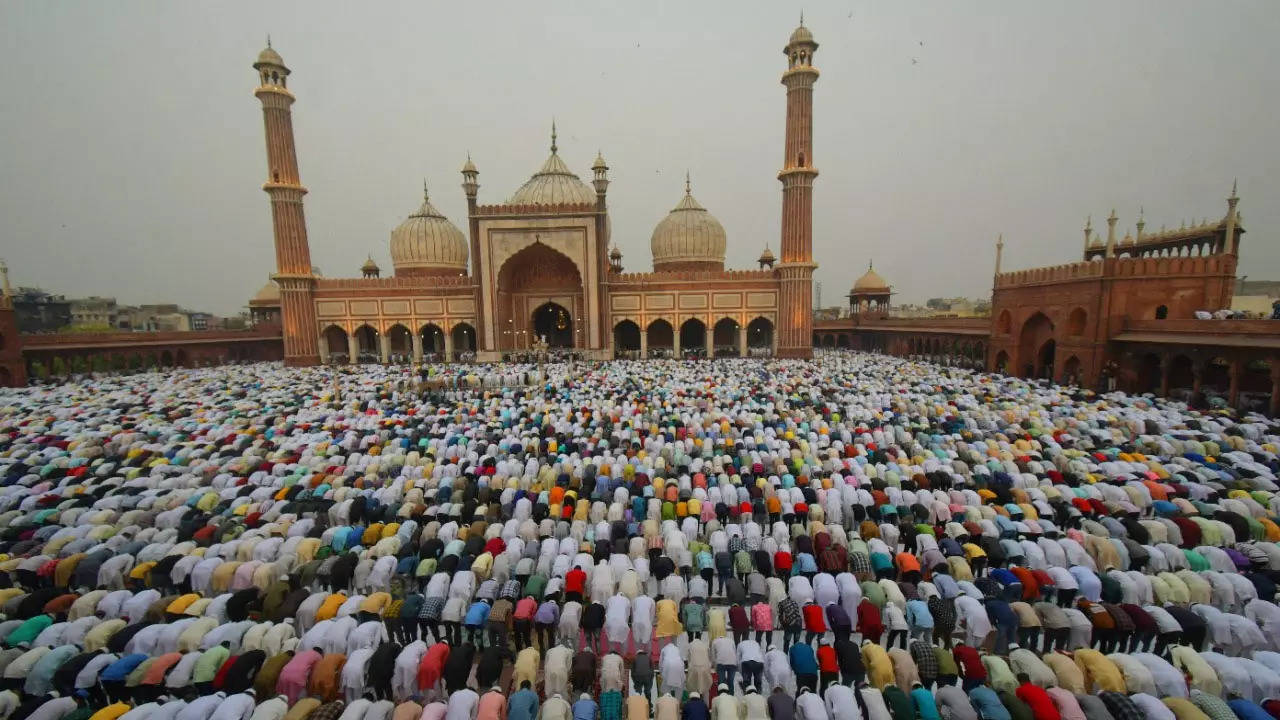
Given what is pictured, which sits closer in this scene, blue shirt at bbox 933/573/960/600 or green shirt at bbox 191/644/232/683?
green shirt at bbox 191/644/232/683

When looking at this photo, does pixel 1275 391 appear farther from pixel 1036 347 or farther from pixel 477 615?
pixel 477 615

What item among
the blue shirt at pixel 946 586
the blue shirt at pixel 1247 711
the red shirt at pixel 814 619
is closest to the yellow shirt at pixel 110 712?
the red shirt at pixel 814 619

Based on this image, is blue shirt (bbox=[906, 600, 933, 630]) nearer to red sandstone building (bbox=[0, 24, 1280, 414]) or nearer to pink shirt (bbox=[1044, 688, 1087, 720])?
pink shirt (bbox=[1044, 688, 1087, 720])

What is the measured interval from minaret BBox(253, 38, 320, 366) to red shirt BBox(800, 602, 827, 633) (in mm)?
32134

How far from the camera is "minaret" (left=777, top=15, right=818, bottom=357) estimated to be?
2780 cm

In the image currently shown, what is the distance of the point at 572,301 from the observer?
32.3m

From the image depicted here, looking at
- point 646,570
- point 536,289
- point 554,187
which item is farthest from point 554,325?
point 646,570

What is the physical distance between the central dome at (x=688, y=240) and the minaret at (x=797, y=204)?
19.3 ft

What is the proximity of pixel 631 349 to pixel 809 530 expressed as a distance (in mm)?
26730

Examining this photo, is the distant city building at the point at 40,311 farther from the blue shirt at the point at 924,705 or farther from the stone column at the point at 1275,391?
the stone column at the point at 1275,391

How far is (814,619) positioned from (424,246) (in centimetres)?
3463

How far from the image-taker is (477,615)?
591cm

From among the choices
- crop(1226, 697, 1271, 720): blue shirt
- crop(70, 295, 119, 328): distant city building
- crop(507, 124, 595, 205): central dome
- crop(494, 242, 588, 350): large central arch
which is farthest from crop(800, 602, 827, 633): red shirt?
crop(70, 295, 119, 328): distant city building

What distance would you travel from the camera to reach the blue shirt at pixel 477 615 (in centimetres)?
586
